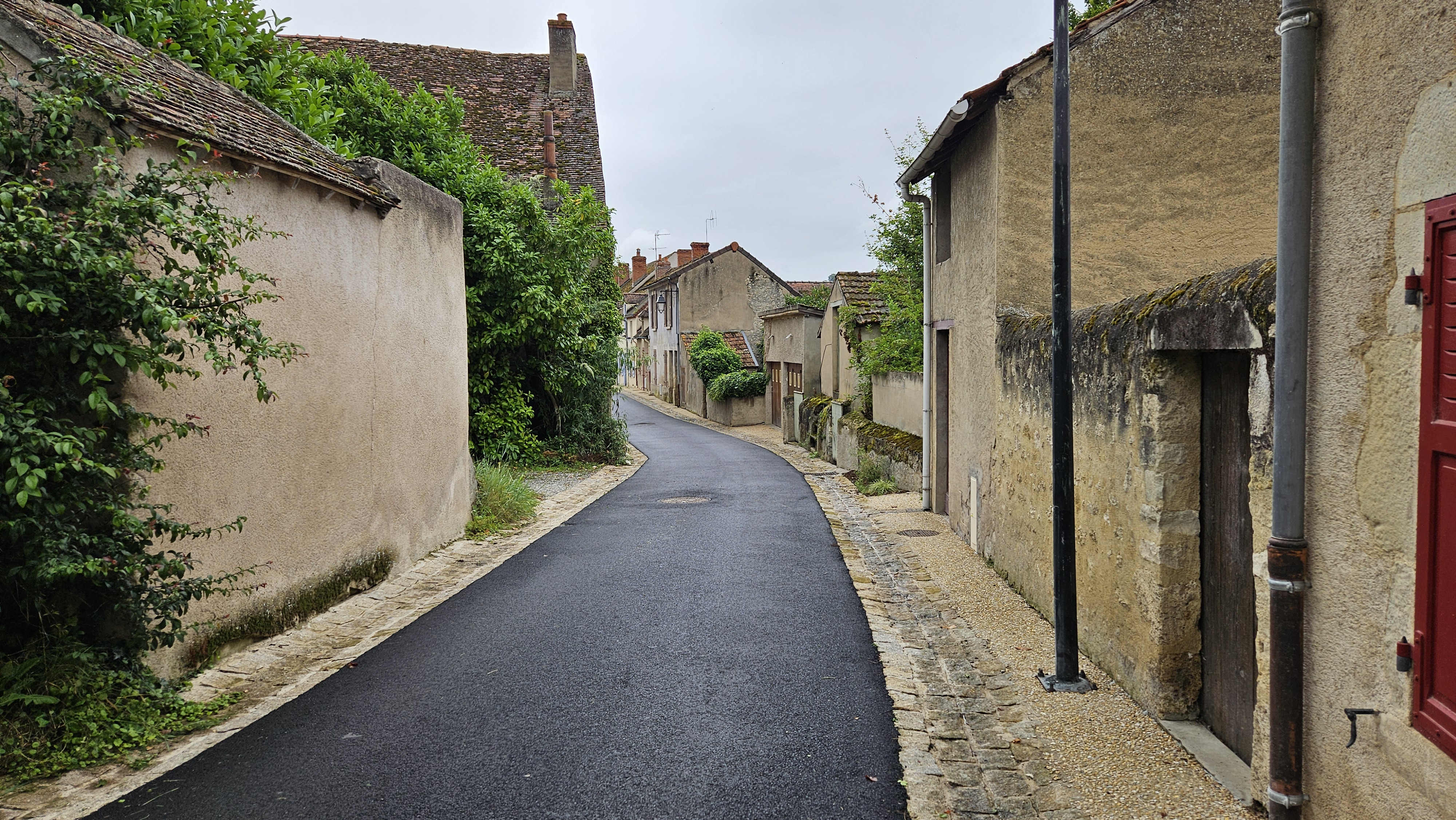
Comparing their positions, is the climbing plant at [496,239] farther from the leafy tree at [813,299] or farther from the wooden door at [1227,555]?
the leafy tree at [813,299]

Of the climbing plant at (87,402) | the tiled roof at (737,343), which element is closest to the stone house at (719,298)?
the tiled roof at (737,343)

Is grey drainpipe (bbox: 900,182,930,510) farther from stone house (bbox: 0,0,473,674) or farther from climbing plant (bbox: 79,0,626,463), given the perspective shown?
climbing plant (bbox: 79,0,626,463)

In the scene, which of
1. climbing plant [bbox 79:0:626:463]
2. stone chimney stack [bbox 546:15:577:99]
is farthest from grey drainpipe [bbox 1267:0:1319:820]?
stone chimney stack [bbox 546:15:577:99]

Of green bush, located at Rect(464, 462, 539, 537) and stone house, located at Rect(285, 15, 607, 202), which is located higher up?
stone house, located at Rect(285, 15, 607, 202)

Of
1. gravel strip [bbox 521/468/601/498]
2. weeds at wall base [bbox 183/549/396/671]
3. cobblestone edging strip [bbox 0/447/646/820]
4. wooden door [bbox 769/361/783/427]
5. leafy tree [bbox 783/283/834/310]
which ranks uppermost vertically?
leafy tree [bbox 783/283/834/310]

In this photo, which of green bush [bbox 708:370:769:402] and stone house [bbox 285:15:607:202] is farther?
green bush [bbox 708:370:769:402]

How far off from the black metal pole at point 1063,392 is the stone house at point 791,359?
20685mm

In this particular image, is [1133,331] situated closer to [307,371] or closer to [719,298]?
[307,371]

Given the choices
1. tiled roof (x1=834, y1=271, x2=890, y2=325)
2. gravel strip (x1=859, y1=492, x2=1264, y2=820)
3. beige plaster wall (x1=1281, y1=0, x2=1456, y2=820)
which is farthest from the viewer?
tiled roof (x1=834, y1=271, x2=890, y2=325)

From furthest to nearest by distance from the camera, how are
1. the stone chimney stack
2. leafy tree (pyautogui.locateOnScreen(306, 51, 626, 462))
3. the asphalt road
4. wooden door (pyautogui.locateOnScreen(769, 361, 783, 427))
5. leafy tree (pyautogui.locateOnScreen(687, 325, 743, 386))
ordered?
leafy tree (pyautogui.locateOnScreen(687, 325, 743, 386))
wooden door (pyautogui.locateOnScreen(769, 361, 783, 427))
the stone chimney stack
leafy tree (pyautogui.locateOnScreen(306, 51, 626, 462))
the asphalt road

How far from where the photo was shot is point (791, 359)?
29.0 m

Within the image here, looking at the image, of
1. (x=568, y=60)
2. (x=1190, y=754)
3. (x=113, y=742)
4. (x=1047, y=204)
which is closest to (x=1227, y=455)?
(x=1190, y=754)

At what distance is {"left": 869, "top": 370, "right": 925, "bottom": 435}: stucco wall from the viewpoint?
14797 millimetres

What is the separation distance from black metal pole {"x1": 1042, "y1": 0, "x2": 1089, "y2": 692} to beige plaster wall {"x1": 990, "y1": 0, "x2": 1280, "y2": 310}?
3330mm
